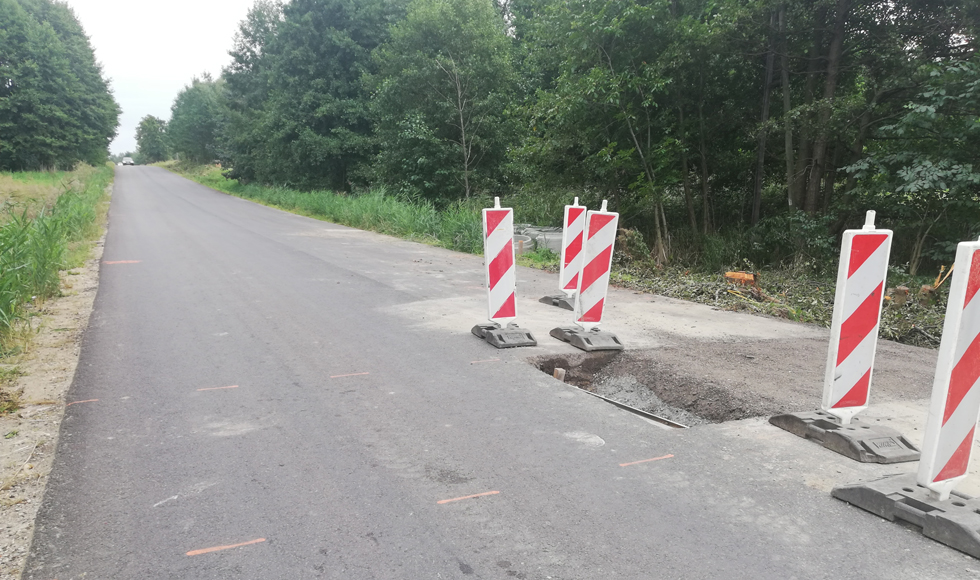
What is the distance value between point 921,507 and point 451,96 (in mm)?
22697

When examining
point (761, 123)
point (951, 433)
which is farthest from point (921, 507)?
point (761, 123)

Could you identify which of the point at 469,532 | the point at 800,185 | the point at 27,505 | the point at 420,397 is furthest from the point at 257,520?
the point at 800,185

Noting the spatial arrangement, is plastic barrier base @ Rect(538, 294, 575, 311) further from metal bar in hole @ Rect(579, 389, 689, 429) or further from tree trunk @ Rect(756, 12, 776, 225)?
tree trunk @ Rect(756, 12, 776, 225)

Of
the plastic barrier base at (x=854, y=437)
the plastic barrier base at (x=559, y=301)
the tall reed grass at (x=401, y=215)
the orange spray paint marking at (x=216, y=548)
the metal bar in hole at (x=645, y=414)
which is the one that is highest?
the tall reed grass at (x=401, y=215)

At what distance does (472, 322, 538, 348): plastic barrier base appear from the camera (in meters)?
6.26

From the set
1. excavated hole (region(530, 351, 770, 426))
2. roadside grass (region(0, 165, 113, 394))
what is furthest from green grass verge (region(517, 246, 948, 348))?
roadside grass (region(0, 165, 113, 394))

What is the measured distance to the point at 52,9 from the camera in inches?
2354

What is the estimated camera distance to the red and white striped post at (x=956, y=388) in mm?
2949

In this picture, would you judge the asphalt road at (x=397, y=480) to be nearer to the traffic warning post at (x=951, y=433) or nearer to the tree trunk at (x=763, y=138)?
the traffic warning post at (x=951, y=433)

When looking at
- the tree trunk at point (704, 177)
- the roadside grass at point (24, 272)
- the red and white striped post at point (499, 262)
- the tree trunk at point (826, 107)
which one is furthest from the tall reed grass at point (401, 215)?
the red and white striped post at point (499, 262)

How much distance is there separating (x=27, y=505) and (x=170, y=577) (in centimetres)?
117

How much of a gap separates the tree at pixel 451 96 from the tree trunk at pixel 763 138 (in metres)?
10.9

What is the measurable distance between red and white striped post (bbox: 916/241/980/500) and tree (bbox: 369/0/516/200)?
21.1m

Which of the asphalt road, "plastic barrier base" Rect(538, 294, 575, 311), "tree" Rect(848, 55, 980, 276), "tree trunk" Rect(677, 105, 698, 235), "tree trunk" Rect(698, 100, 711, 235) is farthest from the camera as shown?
"tree trunk" Rect(698, 100, 711, 235)
